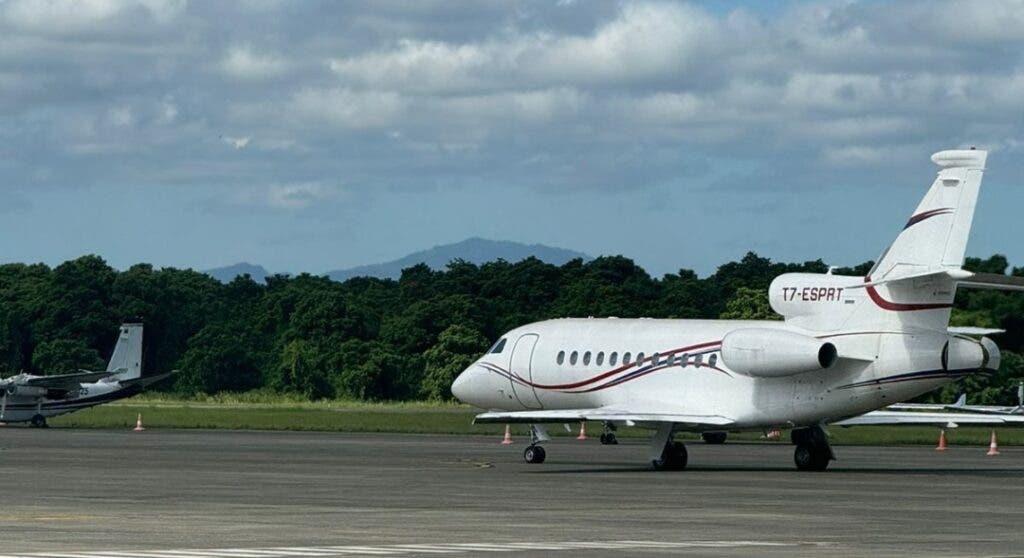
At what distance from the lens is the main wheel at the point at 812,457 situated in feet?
149

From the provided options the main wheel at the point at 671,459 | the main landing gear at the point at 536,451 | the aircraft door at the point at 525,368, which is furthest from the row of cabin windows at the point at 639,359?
the main landing gear at the point at 536,451

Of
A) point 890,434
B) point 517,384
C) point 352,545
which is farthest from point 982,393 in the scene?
point 352,545

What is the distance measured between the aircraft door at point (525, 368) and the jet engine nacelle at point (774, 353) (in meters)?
7.25

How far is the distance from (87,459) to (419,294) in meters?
108

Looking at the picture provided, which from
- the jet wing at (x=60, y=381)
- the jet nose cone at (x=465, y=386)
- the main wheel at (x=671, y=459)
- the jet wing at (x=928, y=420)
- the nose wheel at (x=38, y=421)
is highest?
Answer: the jet wing at (x=60, y=381)

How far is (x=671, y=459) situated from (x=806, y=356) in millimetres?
5022

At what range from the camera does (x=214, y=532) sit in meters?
26.0

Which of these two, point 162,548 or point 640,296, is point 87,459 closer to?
point 162,548

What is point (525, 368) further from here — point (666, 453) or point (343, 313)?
point (343, 313)

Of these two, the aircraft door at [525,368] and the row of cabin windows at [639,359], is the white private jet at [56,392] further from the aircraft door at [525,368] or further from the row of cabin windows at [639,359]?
the row of cabin windows at [639,359]

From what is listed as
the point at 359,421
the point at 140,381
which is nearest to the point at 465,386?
the point at 359,421

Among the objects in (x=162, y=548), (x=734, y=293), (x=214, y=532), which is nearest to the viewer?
(x=162, y=548)

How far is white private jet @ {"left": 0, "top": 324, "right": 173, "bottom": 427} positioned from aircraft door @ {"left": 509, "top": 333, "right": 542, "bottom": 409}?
3733 cm

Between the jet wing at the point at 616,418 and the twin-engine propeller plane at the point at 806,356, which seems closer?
the twin-engine propeller plane at the point at 806,356
